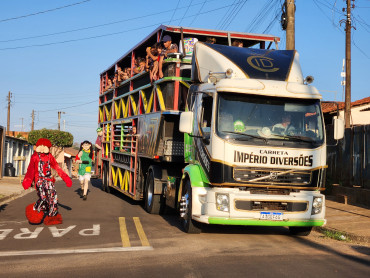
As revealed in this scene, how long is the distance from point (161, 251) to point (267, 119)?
296 cm

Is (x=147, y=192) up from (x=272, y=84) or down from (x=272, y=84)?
down

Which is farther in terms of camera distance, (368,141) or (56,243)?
(368,141)

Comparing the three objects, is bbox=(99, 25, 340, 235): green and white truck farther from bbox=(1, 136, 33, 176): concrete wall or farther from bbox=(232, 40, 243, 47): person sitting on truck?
bbox=(1, 136, 33, 176): concrete wall

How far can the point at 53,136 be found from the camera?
57.8 meters

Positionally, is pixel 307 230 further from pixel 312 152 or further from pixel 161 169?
pixel 161 169

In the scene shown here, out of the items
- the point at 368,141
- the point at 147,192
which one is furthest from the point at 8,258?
the point at 368,141

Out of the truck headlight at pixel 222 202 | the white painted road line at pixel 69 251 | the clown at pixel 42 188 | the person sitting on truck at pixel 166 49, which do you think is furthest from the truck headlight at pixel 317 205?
the clown at pixel 42 188

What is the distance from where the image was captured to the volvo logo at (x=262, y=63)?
9.34 metres

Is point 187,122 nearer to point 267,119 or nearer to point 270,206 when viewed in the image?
point 267,119

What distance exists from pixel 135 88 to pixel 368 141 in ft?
22.3

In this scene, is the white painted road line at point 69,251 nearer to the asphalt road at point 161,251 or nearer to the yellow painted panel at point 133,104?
the asphalt road at point 161,251

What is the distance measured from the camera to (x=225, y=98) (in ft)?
28.4

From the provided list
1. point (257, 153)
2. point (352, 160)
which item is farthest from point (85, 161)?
point (257, 153)

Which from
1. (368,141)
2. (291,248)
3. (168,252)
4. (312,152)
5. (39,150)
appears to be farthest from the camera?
(368,141)
